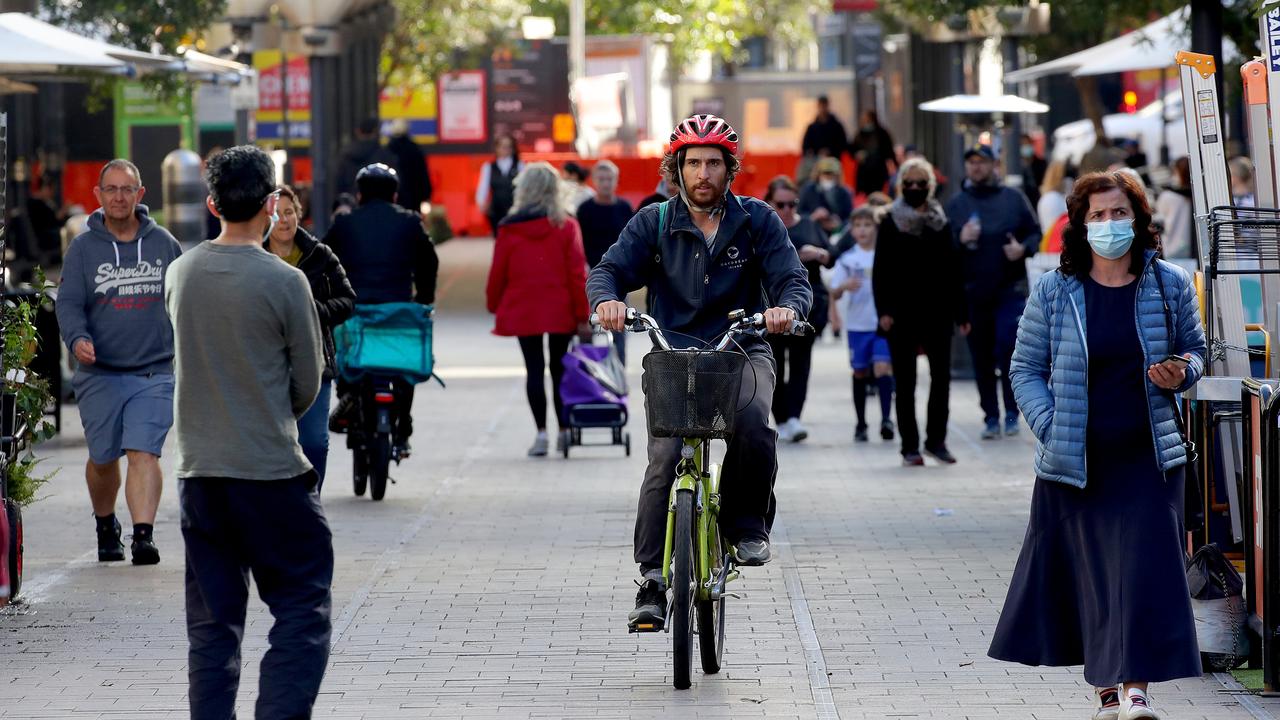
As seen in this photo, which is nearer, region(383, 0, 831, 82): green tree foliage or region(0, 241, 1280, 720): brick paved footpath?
region(0, 241, 1280, 720): brick paved footpath

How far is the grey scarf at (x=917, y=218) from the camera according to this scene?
13023 mm

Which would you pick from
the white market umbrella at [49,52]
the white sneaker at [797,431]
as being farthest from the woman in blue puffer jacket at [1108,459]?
the white sneaker at [797,431]

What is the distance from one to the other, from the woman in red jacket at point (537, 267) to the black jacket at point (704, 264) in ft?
20.2

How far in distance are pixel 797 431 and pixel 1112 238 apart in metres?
8.21

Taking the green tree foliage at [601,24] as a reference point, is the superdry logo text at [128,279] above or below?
below

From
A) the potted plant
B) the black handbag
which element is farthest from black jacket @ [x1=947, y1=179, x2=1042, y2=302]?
the black handbag

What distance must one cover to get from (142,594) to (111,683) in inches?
69.9

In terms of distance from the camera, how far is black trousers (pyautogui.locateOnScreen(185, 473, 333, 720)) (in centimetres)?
544

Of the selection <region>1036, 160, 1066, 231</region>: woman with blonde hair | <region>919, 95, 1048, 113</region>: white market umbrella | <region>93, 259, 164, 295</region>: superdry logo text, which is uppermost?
<region>919, 95, 1048, 113</region>: white market umbrella

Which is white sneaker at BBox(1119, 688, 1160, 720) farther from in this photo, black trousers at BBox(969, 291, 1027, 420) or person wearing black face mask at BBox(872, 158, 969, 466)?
black trousers at BBox(969, 291, 1027, 420)

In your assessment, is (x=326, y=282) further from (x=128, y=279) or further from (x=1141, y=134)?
(x=1141, y=134)

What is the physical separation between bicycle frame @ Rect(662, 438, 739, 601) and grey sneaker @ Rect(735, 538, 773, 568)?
0.34ft

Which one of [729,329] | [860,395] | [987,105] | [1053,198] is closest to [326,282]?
[729,329]

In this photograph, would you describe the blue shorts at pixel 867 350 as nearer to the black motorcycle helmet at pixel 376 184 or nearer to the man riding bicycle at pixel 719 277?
the black motorcycle helmet at pixel 376 184
